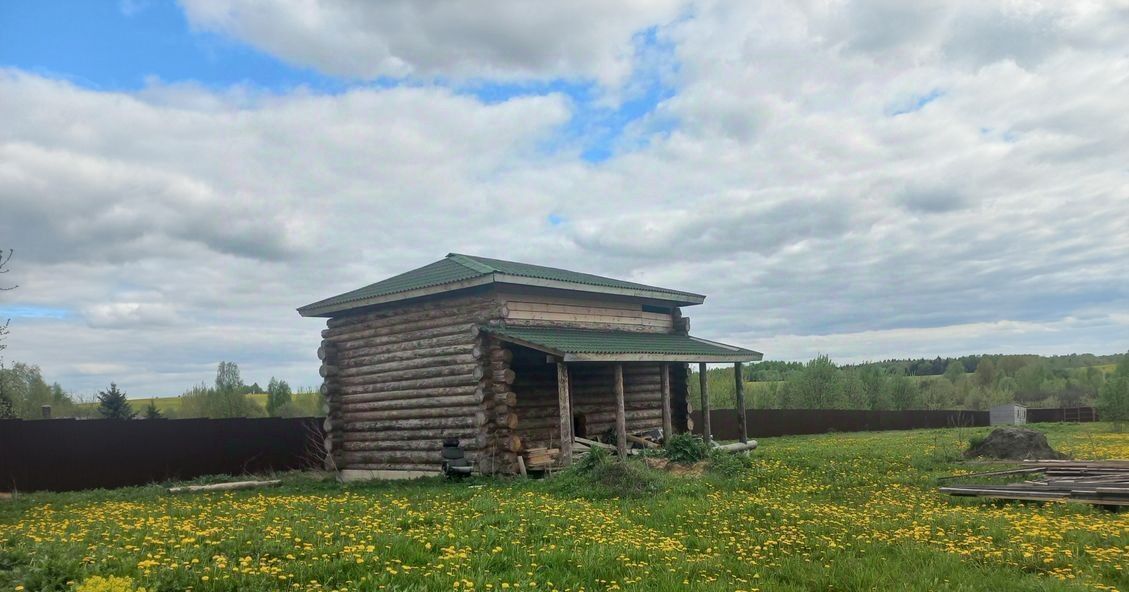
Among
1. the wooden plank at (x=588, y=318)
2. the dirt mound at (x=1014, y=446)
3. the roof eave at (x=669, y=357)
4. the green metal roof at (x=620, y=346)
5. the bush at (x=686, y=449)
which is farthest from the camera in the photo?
the dirt mound at (x=1014, y=446)

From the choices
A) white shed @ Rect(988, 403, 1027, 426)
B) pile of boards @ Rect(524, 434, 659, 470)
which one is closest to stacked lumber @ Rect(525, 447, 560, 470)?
pile of boards @ Rect(524, 434, 659, 470)

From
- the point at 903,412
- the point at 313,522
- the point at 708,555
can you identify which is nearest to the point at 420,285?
the point at 313,522

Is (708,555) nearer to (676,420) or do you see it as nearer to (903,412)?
(676,420)

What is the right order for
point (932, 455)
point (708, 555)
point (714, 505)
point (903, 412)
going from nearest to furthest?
point (708, 555) < point (714, 505) < point (932, 455) < point (903, 412)

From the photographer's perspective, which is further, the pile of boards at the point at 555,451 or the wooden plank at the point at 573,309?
the wooden plank at the point at 573,309

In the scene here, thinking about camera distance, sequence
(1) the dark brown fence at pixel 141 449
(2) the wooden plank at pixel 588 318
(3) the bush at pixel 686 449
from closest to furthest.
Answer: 1. (3) the bush at pixel 686 449
2. (2) the wooden plank at pixel 588 318
3. (1) the dark brown fence at pixel 141 449

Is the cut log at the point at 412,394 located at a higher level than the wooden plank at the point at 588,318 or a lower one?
lower

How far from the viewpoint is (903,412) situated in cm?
5156

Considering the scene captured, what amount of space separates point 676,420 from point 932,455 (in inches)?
296

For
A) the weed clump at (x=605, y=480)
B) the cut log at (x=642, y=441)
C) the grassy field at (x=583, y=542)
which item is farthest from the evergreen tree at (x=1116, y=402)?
the weed clump at (x=605, y=480)

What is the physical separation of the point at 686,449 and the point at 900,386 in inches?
2263

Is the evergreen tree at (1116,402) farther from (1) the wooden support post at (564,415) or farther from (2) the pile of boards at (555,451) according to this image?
(1) the wooden support post at (564,415)

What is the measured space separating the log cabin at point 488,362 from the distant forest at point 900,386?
27675mm

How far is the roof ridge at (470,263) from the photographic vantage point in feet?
62.7
